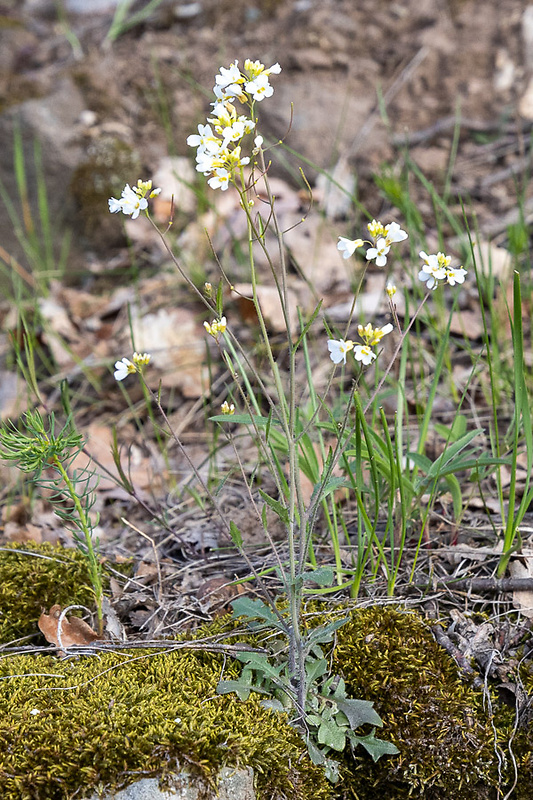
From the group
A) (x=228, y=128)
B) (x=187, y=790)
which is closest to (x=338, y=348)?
(x=228, y=128)

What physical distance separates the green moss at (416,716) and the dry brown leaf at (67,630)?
0.59 meters

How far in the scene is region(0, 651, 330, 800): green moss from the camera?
1177mm

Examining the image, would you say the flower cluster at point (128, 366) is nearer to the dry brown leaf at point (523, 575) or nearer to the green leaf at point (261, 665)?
the green leaf at point (261, 665)

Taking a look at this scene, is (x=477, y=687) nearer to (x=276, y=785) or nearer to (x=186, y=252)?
(x=276, y=785)

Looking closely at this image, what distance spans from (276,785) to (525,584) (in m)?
0.75

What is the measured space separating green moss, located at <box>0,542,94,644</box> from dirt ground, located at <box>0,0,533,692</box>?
43.2 inches

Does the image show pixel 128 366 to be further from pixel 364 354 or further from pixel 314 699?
pixel 314 699

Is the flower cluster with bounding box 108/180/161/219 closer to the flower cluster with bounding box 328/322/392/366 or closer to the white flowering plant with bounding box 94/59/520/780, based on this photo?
the white flowering plant with bounding box 94/59/520/780

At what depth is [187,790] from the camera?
3.85 ft

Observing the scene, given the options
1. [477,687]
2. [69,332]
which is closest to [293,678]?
[477,687]

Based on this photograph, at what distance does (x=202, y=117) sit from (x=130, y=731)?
3.46 m

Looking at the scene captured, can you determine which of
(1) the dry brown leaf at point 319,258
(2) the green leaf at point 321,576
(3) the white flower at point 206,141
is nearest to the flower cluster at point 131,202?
(3) the white flower at point 206,141

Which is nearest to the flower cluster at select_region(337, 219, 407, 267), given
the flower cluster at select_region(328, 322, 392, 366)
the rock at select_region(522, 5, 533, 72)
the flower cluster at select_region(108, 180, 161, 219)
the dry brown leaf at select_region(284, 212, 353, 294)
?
the flower cluster at select_region(328, 322, 392, 366)

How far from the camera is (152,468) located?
246 centimetres
